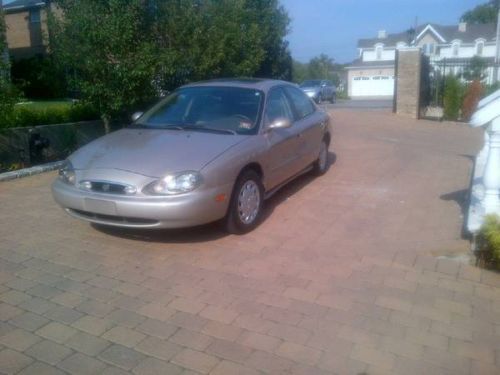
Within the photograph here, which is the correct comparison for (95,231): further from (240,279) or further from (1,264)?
(240,279)

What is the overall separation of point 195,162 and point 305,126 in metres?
2.56

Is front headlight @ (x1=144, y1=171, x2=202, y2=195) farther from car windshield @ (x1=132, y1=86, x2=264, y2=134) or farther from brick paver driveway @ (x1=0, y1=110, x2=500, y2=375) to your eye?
car windshield @ (x1=132, y1=86, x2=264, y2=134)

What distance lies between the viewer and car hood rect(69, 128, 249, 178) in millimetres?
4633

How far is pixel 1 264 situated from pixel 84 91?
474 cm

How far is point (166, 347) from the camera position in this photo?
3180mm

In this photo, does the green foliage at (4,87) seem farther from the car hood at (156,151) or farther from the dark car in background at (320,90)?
the dark car in background at (320,90)

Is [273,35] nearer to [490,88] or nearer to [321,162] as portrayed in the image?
[490,88]

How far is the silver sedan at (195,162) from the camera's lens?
4.49 meters

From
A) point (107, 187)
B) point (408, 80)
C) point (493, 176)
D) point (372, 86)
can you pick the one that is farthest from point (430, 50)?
point (107, 187)

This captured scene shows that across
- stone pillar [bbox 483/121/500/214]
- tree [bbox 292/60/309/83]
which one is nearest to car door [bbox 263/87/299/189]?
stone pillar [bbox 483/121/500/214]

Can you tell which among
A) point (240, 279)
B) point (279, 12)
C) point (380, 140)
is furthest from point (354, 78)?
point (240, 279)

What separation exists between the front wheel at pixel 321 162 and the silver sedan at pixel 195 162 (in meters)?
0.94

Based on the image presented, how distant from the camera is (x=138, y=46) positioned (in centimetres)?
866

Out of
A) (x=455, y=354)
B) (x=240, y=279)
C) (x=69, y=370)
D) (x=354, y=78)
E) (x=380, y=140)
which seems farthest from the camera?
(x=354, y=78)
